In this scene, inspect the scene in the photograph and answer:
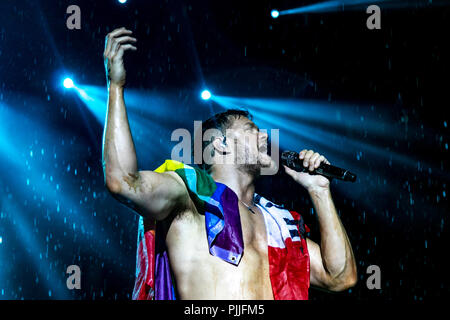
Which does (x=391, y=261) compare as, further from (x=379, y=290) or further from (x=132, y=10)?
(x=132, y=10)

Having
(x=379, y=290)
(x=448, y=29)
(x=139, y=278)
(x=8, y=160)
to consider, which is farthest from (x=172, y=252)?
(x=8, y=160)

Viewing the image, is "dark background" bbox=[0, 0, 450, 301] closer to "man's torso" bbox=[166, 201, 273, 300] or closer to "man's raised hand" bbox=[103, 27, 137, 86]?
"man's torso" bbox=[166, 201, 273, 300]

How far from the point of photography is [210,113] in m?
4.61

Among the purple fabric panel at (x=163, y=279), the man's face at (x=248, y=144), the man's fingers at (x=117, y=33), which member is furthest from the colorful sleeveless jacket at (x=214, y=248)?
the man's fingers at (x=117, y=33)

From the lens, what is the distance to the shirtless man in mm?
1685

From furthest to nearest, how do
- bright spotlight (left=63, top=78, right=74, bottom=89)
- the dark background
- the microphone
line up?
1. bright spotlight (left=63, top=78, right=74, bottom=89)
2. the dark background
3. the microphone

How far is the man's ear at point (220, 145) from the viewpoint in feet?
8.75

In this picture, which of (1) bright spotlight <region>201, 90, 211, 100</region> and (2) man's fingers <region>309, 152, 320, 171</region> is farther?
(1) bright spotlight <region>201, 90, 211, 100</region>

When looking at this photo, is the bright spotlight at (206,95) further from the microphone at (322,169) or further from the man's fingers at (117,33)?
the man's fingers at (117,33)

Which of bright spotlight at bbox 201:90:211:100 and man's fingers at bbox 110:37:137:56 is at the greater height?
bright spotlight at bbox 201:90:211:100

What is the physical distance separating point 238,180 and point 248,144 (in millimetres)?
242

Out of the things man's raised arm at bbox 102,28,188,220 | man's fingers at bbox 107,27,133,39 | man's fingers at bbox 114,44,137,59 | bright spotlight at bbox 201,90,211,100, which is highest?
bright spotlight at bbox 201,90,211,100

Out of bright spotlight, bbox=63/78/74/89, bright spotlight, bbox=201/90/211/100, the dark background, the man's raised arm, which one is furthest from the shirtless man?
bright spotlight, bbox=63/78/74/89
